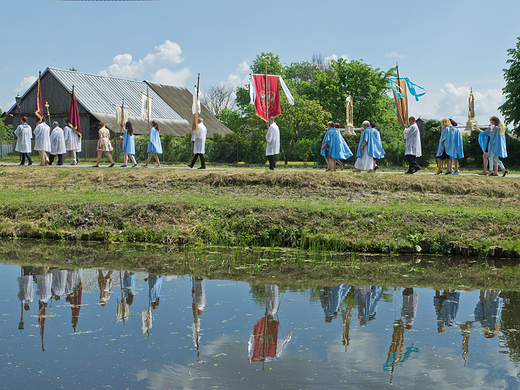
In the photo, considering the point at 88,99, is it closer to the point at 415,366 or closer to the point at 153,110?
the point at 153,110

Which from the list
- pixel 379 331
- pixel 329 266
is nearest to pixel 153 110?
pixel 329 266

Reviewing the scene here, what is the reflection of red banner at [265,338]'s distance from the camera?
4.50 m

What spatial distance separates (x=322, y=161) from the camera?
29.9 metres

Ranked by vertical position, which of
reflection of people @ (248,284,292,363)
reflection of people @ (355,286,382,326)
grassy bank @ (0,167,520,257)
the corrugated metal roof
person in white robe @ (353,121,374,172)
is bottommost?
reflection of people @ (248,284,292,363)

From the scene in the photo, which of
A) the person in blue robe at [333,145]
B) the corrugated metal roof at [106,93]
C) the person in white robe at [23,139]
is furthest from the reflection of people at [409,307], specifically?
the corrugated metal roof at [106,93]

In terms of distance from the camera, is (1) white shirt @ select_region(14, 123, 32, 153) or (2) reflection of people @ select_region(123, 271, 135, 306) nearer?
(2) reflection of people @ select_region(123, 271, 135, 306)

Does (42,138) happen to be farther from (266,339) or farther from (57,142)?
(266,339)

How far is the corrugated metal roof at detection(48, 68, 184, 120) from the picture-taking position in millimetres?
40344

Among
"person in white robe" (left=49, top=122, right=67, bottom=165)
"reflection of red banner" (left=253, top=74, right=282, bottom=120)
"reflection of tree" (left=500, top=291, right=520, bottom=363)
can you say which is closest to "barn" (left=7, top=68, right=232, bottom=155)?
"person in white robe" (left=49, top=122, right=67, bottom=165)

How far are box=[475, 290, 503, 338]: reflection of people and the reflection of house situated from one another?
1300 inches

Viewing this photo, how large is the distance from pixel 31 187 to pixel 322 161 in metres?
18.0

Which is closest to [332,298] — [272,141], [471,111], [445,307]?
[445,307]

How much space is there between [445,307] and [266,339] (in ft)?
7.81

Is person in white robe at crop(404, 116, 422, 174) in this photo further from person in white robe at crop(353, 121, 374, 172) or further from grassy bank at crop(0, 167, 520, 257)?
grassy bank at crop(0, 167, 520, 257)
